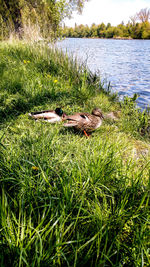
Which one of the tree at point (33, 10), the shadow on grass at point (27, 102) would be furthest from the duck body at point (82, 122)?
the tree at point (33, 10)

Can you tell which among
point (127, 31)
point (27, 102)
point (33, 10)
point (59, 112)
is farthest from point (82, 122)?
point (127, 31)

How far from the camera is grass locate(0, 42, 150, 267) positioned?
3.04 feet

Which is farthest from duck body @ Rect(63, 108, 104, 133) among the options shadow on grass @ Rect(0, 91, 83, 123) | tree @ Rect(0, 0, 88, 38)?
tree @ Rect(0, 0, 88, 38)

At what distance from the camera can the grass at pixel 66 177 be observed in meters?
0.93

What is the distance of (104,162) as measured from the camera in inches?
55.2

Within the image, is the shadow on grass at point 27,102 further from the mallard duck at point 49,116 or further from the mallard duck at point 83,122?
the mallard duck at point 83,122

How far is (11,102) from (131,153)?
2.22 metres

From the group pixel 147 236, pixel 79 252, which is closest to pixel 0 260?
pixel 79 252

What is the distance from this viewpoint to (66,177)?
130 centimetres

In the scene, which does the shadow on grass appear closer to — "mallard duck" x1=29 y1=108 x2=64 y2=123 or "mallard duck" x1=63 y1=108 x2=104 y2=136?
"mallard duck" x1=29 y1=108 x2=64 y2=123

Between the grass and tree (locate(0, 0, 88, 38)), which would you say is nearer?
the grass

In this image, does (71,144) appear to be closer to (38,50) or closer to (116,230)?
(116,230)

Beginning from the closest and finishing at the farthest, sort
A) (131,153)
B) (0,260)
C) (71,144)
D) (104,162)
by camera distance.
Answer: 1. (0,260)
2. (104,162)
3. (71,144)
4. (131,153)

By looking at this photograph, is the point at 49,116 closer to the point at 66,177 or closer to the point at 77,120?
the point at 77,120
